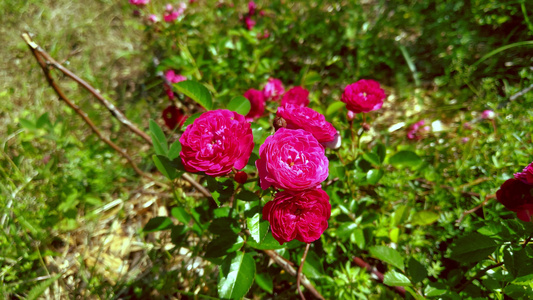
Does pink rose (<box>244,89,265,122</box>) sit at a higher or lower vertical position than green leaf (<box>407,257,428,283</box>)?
higher

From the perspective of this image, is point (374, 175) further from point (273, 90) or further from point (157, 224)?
point (157, 224)

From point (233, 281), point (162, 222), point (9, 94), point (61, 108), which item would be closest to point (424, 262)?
point (233, 281)

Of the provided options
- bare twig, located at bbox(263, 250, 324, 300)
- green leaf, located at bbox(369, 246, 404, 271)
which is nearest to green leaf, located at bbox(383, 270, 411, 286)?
green leaf, located at bbox(369, 246, 404, 271)

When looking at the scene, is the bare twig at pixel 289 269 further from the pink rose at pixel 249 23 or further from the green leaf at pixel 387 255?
the pink rose at pixel 249 23

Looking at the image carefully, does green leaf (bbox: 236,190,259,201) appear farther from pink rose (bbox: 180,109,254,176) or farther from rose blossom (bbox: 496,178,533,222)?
rose blossom (bbox: 496,178,533,222)

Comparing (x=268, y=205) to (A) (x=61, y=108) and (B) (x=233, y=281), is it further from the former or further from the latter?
(A) (x=61, y=108)

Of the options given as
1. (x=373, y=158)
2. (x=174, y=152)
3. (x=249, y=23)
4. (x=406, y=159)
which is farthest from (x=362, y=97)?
(x=249, y=23)
